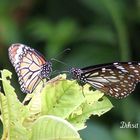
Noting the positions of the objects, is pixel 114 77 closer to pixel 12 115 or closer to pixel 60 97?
pixel 60 97

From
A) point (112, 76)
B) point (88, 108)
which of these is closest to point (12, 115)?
point (88, 108)

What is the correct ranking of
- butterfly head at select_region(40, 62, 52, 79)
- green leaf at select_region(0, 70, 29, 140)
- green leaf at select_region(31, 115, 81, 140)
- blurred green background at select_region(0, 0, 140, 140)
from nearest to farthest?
green leaf at select_region(31, 115, 81, 140)
green leaf at select_region(0, 70, 29, 140)
butterfly head at select_region(40, 62, 52, 79)
blurred green background at select_region(0, 0, 140, 140)

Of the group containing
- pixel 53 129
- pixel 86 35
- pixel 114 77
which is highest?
pixel 86 35

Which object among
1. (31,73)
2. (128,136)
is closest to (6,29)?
(128,136)

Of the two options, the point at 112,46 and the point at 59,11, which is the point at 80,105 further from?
the point at 59,11

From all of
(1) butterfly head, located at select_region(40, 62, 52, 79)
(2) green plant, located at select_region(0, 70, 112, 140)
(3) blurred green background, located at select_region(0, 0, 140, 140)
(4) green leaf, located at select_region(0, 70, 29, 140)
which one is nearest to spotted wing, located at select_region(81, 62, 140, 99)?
(1) butterfly head, located at select_region(40, 62, 52, 79)

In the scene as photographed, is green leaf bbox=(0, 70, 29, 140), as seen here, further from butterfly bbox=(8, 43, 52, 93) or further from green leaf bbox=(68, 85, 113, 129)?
butterfly bbox=(8, 43, 52, 93)

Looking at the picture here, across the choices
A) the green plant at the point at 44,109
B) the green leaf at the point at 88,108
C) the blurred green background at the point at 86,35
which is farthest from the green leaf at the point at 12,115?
the blurred green background at the point at 86,35

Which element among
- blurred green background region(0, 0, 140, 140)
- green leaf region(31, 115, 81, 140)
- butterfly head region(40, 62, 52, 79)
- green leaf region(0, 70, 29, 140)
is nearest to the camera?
green leaf region(31, 115, 81, 140)
